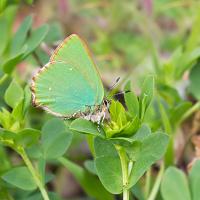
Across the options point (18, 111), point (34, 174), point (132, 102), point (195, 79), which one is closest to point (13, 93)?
point (18, 111)

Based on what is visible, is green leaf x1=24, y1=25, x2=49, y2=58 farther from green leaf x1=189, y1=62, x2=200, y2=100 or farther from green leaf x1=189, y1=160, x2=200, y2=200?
green leaf x1=189, y1=160, x2=200, y2=200

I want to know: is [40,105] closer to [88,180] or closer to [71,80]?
[71,80]

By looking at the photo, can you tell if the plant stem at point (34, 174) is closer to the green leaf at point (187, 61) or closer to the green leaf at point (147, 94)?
the green leaf at point (147, 94)

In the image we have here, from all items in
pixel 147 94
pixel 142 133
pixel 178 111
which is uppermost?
pixel 147 94

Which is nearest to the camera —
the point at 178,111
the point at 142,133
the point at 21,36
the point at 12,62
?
the point at 142,133

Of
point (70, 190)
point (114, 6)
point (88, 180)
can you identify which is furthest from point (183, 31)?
point (88, 180)

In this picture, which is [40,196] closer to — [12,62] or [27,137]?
[27,137]

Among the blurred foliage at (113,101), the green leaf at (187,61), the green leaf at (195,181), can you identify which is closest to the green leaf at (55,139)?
the blurred foliage at (113,101)
